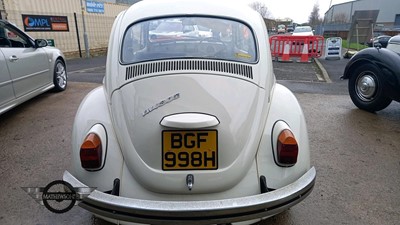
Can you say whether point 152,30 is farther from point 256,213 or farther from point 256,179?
Answer: point 256,213

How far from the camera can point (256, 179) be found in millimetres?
2113

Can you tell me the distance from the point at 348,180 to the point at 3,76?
15.9ft

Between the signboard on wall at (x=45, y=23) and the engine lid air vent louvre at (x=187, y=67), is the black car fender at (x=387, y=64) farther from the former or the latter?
the signboard on wall at (x=45, y=23)

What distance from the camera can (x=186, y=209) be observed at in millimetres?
1831

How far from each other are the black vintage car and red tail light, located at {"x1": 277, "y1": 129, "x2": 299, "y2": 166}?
368 centimetres

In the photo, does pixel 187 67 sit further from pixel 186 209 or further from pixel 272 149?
pixel 186 209

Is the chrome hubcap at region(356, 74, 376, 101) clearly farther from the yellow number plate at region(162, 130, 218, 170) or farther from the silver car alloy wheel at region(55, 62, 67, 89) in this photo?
the silver car alloy wheel at region(55, 62, 67, 89)

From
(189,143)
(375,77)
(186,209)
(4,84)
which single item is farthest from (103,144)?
(375,77)

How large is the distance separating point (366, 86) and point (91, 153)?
5091 millimetres

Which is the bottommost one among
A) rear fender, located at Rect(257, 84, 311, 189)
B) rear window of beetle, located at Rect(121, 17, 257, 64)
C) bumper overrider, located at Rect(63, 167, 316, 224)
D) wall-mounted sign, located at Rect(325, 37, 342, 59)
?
wall-mounted sign, located at Rect(325, 37, 342, 59)

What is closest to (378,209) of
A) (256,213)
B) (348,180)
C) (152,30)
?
(348,180)

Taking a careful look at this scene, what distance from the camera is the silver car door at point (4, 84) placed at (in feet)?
14.8

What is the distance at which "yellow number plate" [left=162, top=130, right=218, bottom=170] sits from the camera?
6.51 ft

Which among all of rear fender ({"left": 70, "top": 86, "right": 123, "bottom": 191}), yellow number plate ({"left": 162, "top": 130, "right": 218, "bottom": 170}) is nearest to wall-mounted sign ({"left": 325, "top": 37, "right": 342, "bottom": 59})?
rear fender ({"left": 70, "top": 86, "right": 123, "bottom": 191})
